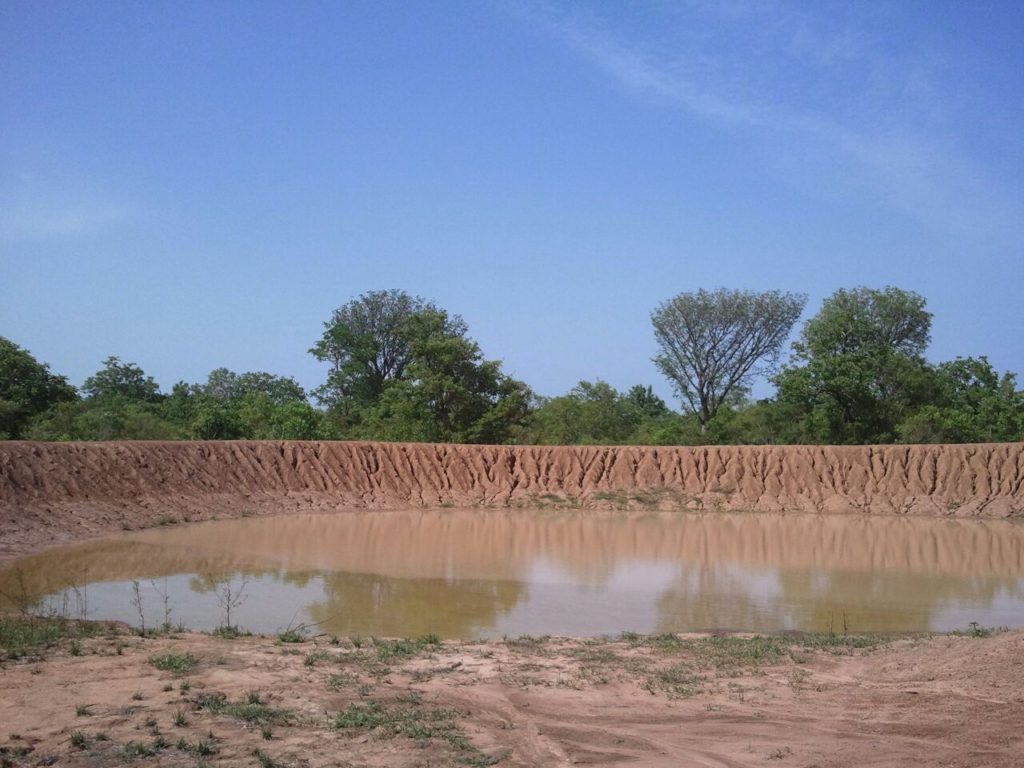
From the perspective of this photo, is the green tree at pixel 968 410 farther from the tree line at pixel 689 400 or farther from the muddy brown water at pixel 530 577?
the muddy brown water at pixel 530 577

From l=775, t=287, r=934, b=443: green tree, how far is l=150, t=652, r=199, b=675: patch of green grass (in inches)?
1617

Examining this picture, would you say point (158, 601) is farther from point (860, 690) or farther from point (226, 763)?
point (860, 690)

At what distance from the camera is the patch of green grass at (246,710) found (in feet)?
24.4

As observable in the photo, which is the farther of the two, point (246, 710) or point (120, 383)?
point (120, 383)

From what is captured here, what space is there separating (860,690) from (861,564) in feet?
43.9

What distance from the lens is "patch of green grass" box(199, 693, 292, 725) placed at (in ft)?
24.4

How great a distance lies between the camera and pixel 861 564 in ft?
69.8

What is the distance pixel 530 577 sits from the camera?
1878 centimetres

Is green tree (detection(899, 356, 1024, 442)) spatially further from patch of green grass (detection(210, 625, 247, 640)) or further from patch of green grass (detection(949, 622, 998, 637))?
patch of green grass (detection(210, 625, 247, 640))

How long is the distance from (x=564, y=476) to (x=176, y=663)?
94.2 feet

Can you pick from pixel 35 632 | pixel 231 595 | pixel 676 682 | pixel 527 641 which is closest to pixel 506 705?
pixel 676 682

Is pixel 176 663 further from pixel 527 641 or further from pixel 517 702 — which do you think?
pixel 527 641

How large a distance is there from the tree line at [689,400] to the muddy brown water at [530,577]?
16.0 m

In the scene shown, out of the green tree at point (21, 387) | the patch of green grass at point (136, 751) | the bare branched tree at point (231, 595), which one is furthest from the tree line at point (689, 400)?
the patch of green grass at point (136, 751)
